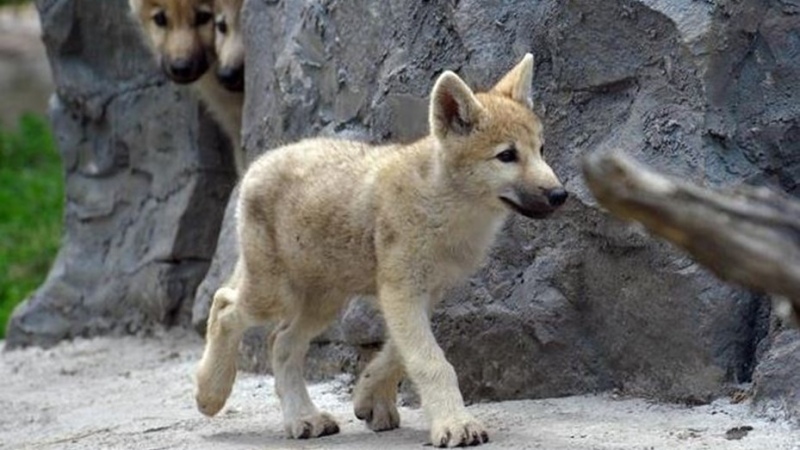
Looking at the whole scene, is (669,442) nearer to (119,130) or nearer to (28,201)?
(119,130)

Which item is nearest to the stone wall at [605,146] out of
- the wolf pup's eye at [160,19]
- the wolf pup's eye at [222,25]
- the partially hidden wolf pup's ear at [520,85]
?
the partially hidden wolf pup's ear at [520,85]

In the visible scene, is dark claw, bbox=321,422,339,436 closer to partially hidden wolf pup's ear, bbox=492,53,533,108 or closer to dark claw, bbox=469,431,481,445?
dark claw, bbox=469,431,481,445

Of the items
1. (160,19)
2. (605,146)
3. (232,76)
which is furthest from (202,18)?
(605,146)

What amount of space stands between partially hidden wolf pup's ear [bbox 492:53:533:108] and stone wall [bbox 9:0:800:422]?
47cm

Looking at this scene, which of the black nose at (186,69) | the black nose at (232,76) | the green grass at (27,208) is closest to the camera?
Answer: the black nose at (232,76)

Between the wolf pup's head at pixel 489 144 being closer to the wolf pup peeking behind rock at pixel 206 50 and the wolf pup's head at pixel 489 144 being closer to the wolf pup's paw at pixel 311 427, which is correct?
the wolf pup's paw at pixel 311 427

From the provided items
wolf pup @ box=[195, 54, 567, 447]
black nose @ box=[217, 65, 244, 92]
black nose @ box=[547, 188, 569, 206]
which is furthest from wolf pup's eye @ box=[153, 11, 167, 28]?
black nose @ box=[547, 188, 569, 206]

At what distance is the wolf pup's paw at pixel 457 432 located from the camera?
5.88m

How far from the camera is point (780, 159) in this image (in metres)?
6.54

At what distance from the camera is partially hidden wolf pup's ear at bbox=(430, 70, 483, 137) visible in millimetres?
6098

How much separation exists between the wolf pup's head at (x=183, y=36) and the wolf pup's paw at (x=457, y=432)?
4.66 metres

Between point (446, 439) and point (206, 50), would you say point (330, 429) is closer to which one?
point (446, 439)

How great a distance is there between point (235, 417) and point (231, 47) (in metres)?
3.03

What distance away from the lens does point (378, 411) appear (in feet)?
21.6
